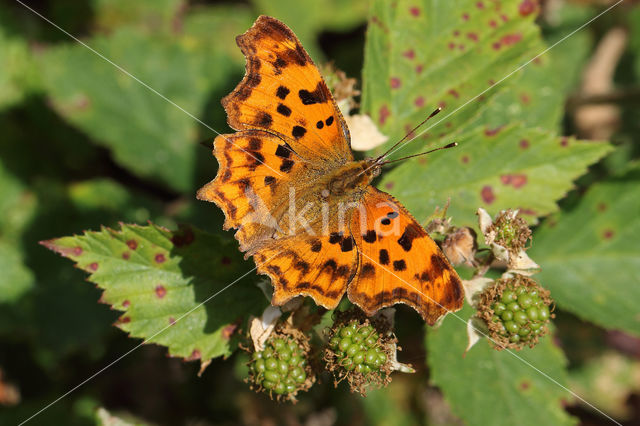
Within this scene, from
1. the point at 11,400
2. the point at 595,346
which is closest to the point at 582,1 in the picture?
the point at 595,346

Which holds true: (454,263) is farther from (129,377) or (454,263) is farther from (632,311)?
(129,377)

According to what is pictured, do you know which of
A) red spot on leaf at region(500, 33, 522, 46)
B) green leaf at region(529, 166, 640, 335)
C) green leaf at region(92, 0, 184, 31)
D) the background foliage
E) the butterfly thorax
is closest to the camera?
the butterfly thorax

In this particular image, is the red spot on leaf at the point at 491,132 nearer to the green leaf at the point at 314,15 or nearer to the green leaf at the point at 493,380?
the green leaf at the point at 493,380

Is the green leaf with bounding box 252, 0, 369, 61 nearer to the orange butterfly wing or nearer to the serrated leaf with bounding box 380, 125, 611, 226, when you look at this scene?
the serrated leaf with bounding box 380, 125, 611, 226

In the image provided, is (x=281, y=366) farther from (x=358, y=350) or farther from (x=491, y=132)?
(x=491, y=132)

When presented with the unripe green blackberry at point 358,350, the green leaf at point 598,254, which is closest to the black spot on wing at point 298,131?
the unripe green blackberry at point 358,350

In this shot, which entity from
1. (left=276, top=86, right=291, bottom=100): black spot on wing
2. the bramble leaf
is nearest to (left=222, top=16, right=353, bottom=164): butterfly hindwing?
(left=276, top=86, right=291, bottom=100): black spot on wing

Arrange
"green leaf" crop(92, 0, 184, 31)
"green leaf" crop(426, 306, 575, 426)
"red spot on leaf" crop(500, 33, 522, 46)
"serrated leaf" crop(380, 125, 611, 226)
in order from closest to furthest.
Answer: "serrated leaf" crop(380, 125, 611, 226)
"green leaf" crop(426, 306, 575, 426)
"red spot on leaf" crop(500, 33, 522, 46)
"green leaf" crop(92, 0, 184, 31)
